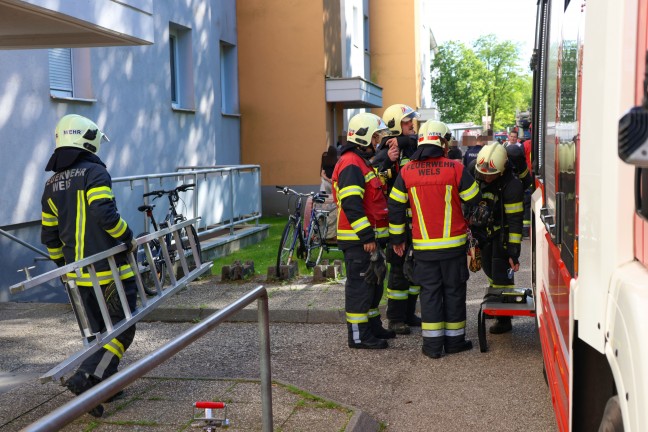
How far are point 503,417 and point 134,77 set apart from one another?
10.6 meters

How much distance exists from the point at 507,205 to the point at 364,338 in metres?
1.67

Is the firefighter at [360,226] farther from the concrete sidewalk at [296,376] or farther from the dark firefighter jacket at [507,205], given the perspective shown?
the dark firefighter jacket at [507,205]

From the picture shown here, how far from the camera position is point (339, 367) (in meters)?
7.50

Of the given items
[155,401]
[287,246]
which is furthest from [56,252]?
[287,246]

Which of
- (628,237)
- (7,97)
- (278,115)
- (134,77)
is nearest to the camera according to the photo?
(628,237)

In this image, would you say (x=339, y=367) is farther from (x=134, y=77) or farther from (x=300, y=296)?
(x=134, y=77)

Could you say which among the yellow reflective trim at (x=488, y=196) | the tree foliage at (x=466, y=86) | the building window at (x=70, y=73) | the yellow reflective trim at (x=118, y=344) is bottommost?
the yellow reflective trim at (x=118, y=344)

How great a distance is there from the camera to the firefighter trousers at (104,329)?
240 inches

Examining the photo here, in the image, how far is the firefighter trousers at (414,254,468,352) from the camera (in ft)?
25.2

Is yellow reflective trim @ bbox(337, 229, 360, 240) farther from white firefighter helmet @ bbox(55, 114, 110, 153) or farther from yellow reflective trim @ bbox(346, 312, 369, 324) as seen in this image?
white firefighter helmet @ bbox(55, 114, 110, 153)

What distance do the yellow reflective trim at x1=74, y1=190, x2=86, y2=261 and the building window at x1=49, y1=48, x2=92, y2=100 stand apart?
22.9 feet

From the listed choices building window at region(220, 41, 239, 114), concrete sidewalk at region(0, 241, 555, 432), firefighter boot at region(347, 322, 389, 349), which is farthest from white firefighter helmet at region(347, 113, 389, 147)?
building window at region(220, 41, 239, 114)

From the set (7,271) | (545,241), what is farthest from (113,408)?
(7,271)

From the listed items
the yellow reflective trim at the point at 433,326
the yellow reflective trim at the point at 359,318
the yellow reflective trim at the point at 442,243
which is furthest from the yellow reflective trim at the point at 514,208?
the yellow reflective trim at the point at 359,318
